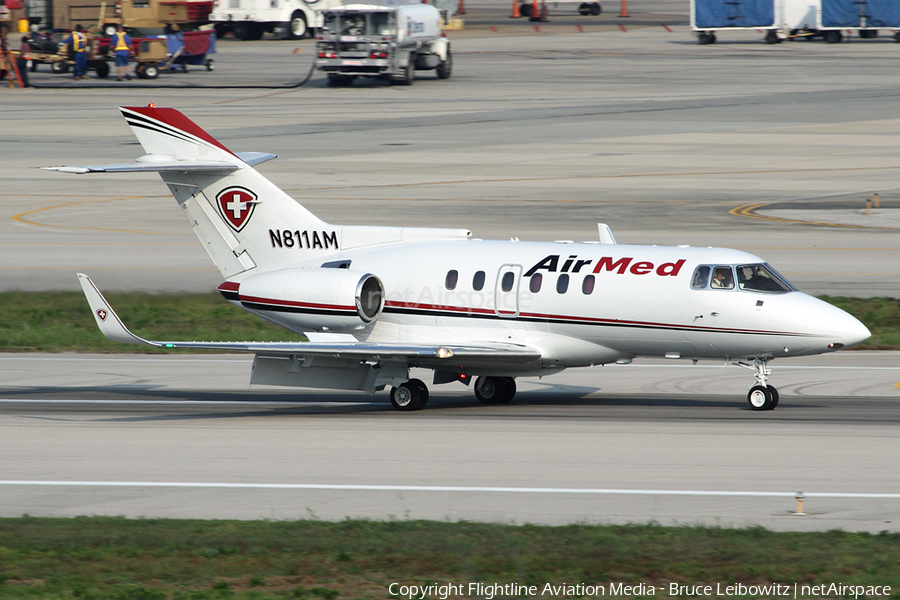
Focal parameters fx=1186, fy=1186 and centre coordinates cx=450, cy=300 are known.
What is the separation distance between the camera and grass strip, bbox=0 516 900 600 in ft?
41.5

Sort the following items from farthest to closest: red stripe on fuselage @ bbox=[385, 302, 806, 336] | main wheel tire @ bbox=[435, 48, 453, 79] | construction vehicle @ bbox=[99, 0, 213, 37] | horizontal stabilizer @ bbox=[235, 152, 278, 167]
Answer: construction vehicle @ bbox=[99, 0, 213, 37] < main wheel tire @ bbox=[435, 48, 453, 79] < horizontal stabilizer @ bbox=[235, 152, 278, 167] < red stripe on fuselage @ bbox=[385, 302, 806, 336]

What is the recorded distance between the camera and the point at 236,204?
25.6 metres

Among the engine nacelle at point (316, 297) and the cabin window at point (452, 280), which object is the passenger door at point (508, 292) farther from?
the engine nacelle at point (316, 297)

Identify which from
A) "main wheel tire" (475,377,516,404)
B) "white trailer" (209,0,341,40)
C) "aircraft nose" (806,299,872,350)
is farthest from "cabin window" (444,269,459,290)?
"white trailer" (209,0,341,40)

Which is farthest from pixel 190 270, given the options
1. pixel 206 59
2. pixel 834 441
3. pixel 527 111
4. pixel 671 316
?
pixel 206 59

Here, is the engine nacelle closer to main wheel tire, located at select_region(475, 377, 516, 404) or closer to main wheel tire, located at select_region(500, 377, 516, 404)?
main wheel tire, located at select_region(475, 377, 516, 404)

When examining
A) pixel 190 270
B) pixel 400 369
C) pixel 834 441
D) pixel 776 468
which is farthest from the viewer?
pixel 190 270

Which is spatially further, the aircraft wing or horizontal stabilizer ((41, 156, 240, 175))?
Answer: horizontal stabilizer ((41, 156, 240, 175))

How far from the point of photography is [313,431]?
2167 centimetres

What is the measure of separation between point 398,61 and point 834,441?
6022 centimetres

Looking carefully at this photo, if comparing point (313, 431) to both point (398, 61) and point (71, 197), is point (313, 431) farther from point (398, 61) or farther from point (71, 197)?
point (398, 61)

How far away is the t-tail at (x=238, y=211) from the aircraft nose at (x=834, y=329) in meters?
7.56

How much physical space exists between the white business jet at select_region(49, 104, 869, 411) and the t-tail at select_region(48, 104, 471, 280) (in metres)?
0.03

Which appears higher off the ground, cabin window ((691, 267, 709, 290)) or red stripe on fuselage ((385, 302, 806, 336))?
cabin window ((691, 267, 709, 290))
